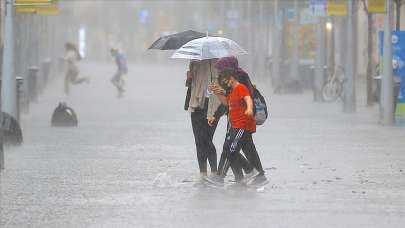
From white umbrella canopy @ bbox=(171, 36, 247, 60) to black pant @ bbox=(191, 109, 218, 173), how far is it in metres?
0.64

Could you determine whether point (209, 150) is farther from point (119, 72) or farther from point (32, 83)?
point (119, 72)

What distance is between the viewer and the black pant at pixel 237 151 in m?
13.8

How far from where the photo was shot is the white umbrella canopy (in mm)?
14297

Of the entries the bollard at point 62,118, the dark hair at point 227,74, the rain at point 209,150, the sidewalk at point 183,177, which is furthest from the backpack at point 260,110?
the bollard at point 62,118

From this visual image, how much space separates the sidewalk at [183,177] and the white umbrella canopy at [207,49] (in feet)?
4.88

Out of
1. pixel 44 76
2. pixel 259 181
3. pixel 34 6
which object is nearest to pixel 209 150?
pixel 259 181

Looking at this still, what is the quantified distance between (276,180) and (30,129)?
10.1 metres

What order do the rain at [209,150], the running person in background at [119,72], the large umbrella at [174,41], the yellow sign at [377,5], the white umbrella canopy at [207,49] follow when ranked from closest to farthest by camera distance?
1. the rain at [209,150]
2. the white umbrella canopy at [207,49]
3. the large umbrella at [174,41]
4. the yellow sign at [377,5]
5. the running person in background at [119,72]

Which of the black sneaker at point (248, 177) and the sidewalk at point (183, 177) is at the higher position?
the black sneaker at point (248, 177)

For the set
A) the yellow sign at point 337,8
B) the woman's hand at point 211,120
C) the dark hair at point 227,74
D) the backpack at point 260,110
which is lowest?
the woman's hand at point 211,120

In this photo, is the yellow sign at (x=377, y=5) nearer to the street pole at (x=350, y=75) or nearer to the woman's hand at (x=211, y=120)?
the street pole at (x=350, y=75)

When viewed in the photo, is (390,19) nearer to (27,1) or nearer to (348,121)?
(348,121)

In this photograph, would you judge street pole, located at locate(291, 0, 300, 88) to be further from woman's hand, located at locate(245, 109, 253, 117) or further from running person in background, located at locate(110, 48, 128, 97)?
woman's hand, located at locate(245, 109, 253, 117)

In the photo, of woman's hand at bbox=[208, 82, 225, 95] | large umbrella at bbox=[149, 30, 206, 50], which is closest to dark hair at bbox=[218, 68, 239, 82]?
woman's hand at bbox=[208, 82, 225, 95]
